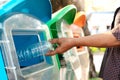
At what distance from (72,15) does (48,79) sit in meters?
0.29

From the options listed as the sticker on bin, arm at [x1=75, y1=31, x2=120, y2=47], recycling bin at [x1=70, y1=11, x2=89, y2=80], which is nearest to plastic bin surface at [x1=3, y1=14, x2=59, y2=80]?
the sticker on bin

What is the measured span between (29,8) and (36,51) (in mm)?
125

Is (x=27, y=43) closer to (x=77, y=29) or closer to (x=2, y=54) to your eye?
(x=2, y=54)

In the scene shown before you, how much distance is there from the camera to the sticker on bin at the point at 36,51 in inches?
25.4

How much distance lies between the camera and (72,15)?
33.7 inches

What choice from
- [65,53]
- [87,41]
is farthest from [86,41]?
[65,53]

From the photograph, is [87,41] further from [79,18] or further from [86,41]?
[79,18]

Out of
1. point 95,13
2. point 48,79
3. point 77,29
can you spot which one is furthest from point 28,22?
point 95,13

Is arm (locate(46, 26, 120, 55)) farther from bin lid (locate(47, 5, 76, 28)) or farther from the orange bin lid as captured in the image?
the orange bin lid

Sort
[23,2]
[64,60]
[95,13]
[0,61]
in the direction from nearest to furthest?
[0,61]
[23,2]
[64,60]
[95,13]

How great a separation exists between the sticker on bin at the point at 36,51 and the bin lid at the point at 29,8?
0.28ft

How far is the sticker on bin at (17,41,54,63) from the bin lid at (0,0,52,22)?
86mm

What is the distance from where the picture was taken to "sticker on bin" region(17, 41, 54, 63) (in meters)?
0.64

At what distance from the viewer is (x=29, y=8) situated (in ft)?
2.12
